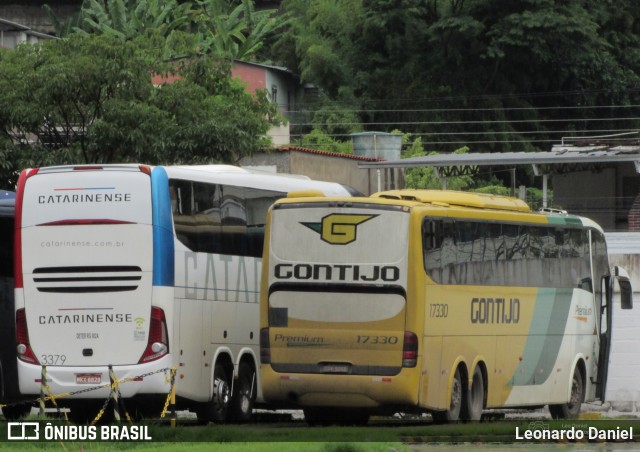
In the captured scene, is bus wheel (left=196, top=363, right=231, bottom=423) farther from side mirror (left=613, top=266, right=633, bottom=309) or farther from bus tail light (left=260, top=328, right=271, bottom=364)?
side mirror (left=613, top=266, right=633, bottom=309)

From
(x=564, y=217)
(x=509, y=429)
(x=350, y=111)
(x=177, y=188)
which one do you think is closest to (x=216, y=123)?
(x=564, y=217)

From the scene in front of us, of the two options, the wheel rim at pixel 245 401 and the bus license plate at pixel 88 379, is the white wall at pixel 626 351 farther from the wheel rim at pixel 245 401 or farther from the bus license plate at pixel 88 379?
the bus license plate at pixel 88 379

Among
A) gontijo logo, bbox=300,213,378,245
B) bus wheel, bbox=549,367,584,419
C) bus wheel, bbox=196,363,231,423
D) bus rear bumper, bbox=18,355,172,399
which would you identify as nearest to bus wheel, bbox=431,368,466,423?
gontijo logo, bbox=300,213,378,245

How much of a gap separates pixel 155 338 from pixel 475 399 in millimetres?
4997

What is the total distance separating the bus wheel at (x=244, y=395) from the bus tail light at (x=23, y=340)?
132 inches

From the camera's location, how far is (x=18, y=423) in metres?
20.0

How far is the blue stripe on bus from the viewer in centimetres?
1955

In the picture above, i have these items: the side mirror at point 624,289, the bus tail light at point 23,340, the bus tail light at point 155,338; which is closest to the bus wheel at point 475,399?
the bus tail light at point 155,338

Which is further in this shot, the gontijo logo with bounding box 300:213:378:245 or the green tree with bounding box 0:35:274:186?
the green tree with bounding box 0:35:274:186

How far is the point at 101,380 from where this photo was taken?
19578mm

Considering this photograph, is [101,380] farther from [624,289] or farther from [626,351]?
[626,351]

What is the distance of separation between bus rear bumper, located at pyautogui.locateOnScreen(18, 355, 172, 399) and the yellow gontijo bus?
1566mm

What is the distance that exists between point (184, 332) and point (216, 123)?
34.7 feet

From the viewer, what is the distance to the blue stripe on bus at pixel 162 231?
19.5 m
